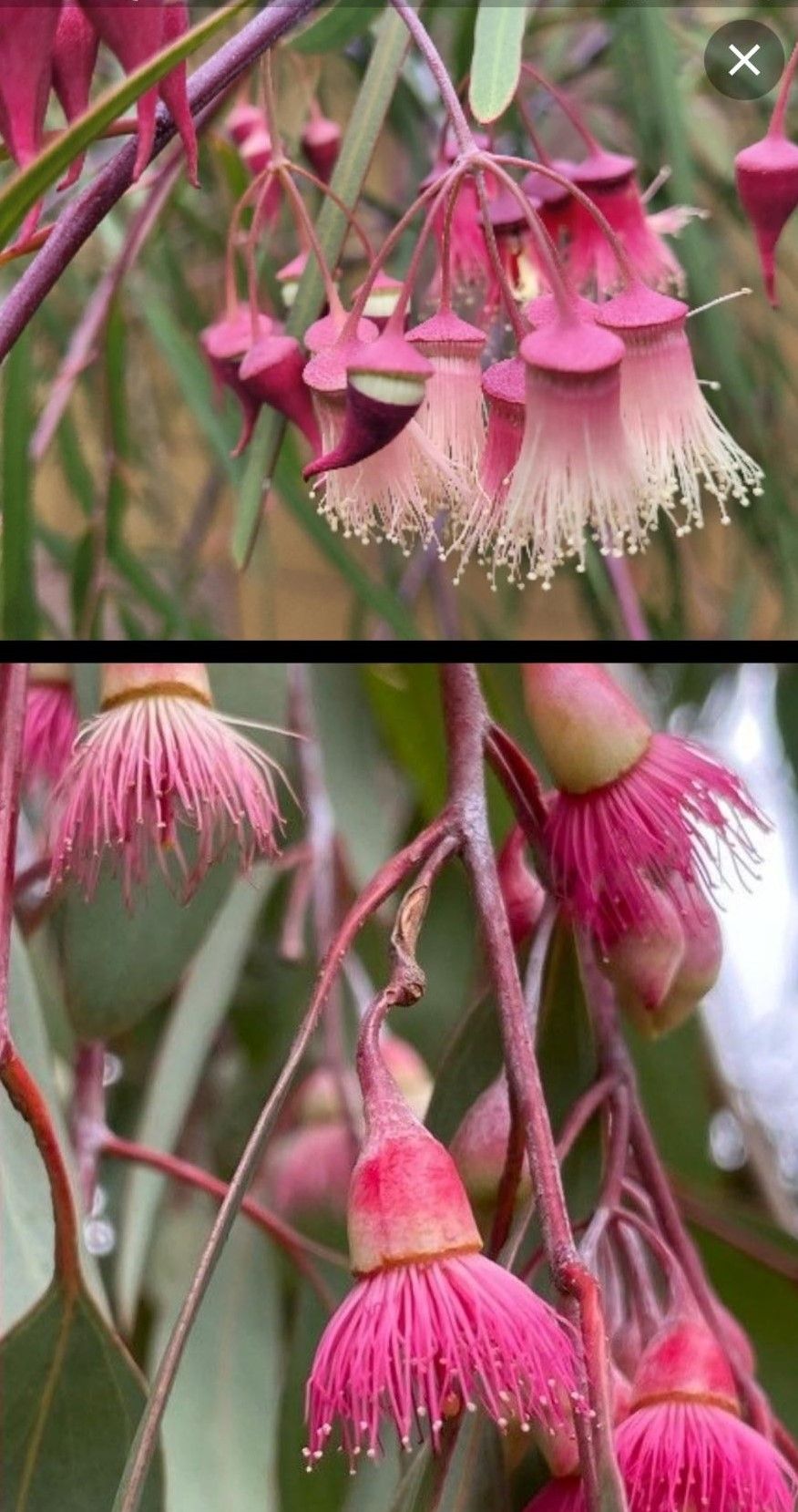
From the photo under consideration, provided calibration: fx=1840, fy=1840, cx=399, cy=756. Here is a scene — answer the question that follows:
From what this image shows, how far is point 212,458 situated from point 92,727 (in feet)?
0.72

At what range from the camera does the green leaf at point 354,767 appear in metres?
0.60

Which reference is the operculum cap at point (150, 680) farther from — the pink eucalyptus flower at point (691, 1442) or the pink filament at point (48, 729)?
the pink eucalyptus flower at point (691, 1442)

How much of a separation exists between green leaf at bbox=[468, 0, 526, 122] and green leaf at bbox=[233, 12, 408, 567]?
0.12 feet

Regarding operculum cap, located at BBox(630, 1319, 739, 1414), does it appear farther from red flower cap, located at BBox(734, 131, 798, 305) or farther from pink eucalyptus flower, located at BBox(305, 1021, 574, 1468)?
red flower cap, located at BBox(734, 131, 798, 305)

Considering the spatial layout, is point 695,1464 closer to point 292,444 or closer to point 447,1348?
point 447,1348

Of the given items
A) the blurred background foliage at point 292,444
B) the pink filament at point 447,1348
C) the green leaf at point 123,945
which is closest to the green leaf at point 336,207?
the blurred background foliage at point 292,444

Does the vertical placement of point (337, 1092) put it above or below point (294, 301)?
below

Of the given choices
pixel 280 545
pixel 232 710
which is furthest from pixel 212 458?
pixel 232 710

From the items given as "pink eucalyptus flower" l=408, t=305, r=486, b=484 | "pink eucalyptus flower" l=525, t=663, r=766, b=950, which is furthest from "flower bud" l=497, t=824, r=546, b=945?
"pink eucalyptus flower" l=408, t=305, r=486, b=484

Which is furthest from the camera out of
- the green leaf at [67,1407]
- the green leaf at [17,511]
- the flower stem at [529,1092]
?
the green leaf at [17,511]

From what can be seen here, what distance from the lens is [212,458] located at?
0.68m

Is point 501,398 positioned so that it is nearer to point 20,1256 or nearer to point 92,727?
point 92,727

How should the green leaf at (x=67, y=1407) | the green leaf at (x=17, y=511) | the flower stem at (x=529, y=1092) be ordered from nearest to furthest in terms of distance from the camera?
the flower stem at (x=529, y=1092) < the green leaf at (x=67, y=1407) < the green leaf at (x=17, y=511)

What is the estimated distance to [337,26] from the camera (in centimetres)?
52
